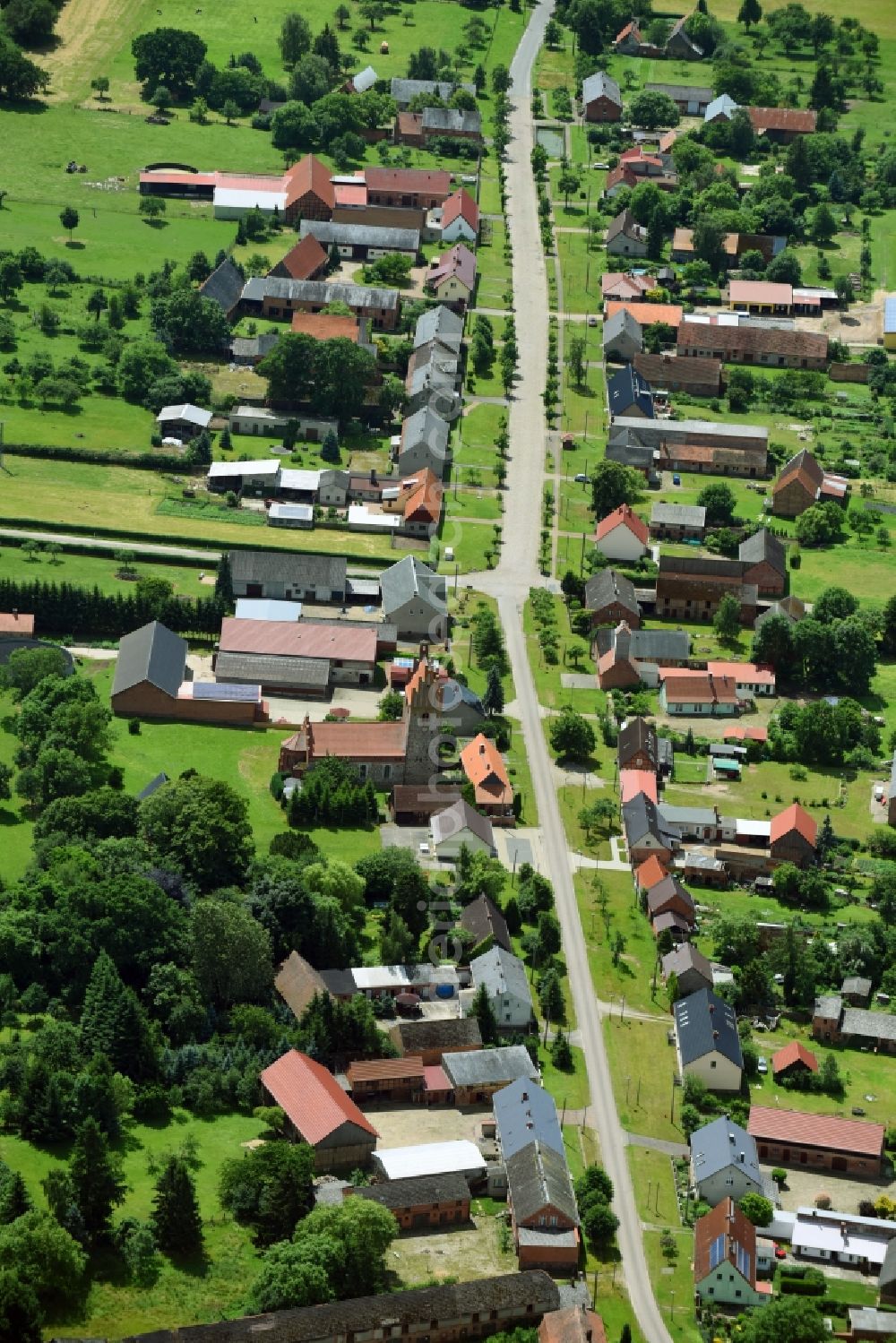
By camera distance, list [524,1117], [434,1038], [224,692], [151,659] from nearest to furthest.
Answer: [524,1117] < [434,1038] < [224,692] < [151,659]

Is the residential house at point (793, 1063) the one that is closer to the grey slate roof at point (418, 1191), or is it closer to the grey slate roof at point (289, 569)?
the grey slate roof at point (418, 1191)

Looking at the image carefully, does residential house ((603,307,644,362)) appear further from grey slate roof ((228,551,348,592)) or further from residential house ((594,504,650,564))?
grey slate roof ((228,551,348,592))

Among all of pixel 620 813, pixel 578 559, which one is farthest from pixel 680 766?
pixel 578 559

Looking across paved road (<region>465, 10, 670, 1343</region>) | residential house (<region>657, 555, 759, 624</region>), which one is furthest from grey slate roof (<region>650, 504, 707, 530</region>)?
residential house (<region>657, 555, 759, 624</region>)

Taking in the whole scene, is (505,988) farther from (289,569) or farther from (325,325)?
(325,325)

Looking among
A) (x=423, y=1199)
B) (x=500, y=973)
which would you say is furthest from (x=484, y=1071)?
(x=423, y=1199)

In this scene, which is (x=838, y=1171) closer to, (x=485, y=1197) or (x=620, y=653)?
(x=485, y=1197)
